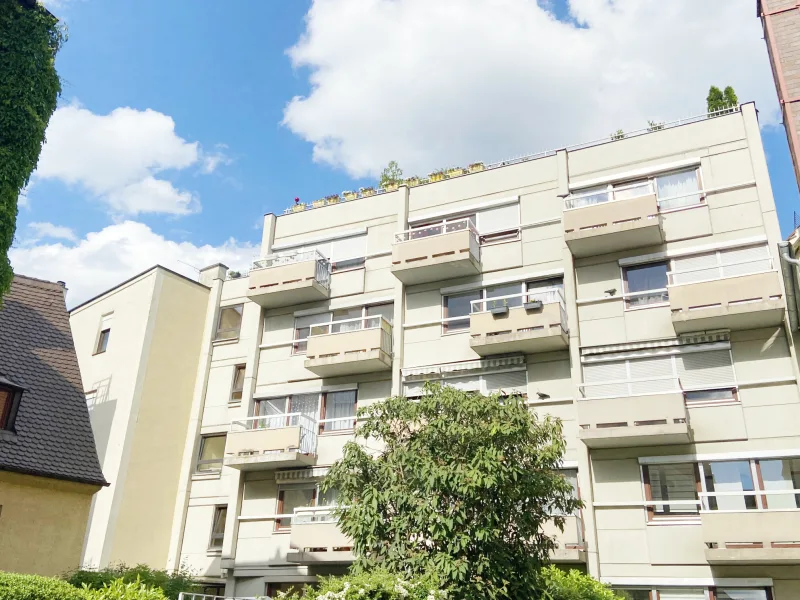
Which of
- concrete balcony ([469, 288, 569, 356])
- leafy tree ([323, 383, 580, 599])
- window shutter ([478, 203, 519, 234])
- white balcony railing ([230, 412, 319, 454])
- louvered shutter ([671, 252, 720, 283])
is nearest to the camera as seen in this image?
leafy tree ([323, 383, 580, 599])

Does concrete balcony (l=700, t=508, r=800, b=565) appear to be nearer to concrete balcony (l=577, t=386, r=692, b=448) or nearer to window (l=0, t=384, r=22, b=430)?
concrete balcony (l=577, t=386, r=692, b=448)

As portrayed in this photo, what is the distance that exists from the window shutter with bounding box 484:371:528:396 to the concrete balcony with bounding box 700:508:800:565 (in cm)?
700

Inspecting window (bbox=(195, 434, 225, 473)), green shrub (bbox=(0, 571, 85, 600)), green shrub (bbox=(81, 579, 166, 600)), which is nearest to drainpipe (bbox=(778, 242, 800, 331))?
green shrub (bbox=(81, 579, 166, 600))

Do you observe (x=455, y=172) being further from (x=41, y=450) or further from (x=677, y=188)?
(x=41, y=450)

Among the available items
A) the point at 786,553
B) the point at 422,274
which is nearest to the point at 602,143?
the point at 422,274

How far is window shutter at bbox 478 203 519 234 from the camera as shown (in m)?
26.9

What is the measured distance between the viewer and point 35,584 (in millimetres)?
12547

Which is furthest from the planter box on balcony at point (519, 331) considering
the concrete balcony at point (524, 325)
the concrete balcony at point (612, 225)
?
the concrete balcony at point (612, 225)

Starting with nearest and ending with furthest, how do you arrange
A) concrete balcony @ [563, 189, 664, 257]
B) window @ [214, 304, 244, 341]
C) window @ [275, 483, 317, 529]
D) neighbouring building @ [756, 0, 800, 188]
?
1. neighbouring building @ [756, 0, 800, 188]
2. concrete balcony @ [563, 189, 664, 257]
3. window @ [275, 483, 317, 529]
4. window @ [214, 304, 244, 341]

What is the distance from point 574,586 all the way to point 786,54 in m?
13.3

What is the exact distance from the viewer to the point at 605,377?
23.3 metres

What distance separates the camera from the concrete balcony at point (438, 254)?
25938 millimetres

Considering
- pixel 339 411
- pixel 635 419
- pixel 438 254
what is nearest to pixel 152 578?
pixel 339 411

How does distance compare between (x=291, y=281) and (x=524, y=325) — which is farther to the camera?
(x=291, y=281)
